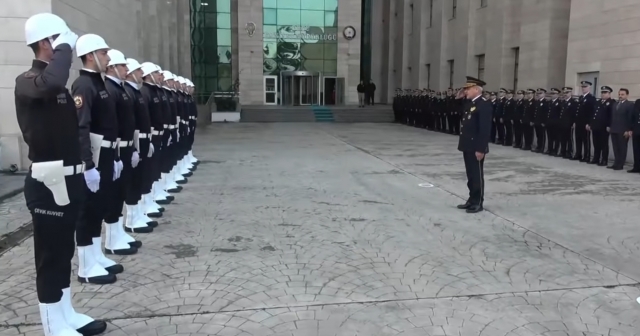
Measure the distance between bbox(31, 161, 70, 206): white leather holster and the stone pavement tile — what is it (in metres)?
1.14

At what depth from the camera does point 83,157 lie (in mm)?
4402

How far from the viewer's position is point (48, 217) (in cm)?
352

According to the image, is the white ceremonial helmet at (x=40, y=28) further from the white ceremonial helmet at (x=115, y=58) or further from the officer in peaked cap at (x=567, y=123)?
the officer in peaked cap at (x=567, y=123)

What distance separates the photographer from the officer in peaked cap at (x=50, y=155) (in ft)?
11.1

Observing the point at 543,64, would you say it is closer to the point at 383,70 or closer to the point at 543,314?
the point at 543,314

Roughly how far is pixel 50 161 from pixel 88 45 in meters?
1.59

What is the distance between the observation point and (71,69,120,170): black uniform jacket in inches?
177

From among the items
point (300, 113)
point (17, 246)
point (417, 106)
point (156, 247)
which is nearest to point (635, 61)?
point (417, 106)

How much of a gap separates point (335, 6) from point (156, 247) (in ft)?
124

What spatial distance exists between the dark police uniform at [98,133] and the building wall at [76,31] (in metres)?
7.23

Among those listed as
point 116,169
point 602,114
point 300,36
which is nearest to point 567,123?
point 602,114

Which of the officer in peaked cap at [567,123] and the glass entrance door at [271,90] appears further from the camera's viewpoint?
the glass entrance door at [271,90]


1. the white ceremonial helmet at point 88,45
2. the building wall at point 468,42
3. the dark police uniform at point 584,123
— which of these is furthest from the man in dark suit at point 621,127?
the white ceremonial helmet at point 88,45

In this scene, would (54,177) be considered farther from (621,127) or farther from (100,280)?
(621,127)
